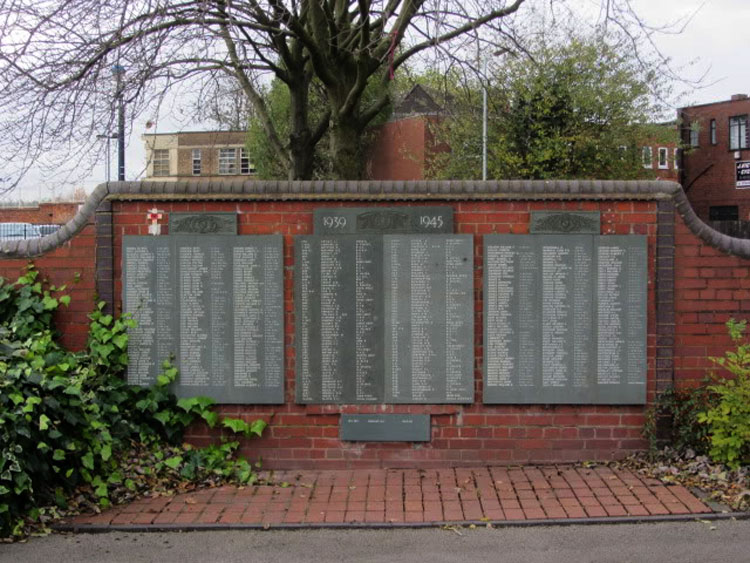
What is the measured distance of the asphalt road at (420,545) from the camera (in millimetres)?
5168

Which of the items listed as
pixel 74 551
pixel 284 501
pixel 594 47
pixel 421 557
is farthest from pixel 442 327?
pixel 594 47

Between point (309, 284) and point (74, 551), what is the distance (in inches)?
109

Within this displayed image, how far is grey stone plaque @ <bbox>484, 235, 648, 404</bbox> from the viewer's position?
7098 mm

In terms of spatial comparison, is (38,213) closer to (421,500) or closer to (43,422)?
(43,422)

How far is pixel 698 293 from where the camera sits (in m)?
7.16

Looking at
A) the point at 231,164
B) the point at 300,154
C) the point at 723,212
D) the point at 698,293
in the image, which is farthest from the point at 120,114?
the point at 231,164

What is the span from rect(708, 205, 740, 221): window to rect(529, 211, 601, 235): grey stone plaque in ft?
146

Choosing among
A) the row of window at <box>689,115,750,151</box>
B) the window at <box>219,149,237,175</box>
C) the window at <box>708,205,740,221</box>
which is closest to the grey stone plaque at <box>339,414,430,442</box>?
the window at <box>708,205,740,221</box>

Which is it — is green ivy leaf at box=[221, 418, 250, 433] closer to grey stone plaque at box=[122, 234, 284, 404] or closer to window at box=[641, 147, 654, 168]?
grey stone plaque at box=[122, 234, 284, 404]

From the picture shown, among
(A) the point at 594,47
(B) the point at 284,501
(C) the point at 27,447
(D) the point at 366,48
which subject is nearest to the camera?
(C) the point at 27,447

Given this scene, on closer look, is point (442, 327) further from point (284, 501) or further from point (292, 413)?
point (284, 501)

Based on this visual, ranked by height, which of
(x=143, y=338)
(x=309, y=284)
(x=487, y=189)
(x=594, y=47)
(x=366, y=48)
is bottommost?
(x=143, y=338)

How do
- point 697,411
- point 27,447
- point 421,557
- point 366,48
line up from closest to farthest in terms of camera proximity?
point 421,557 → point 27,447 → point 697,411 → point 366,48

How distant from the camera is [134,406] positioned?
275 inches
